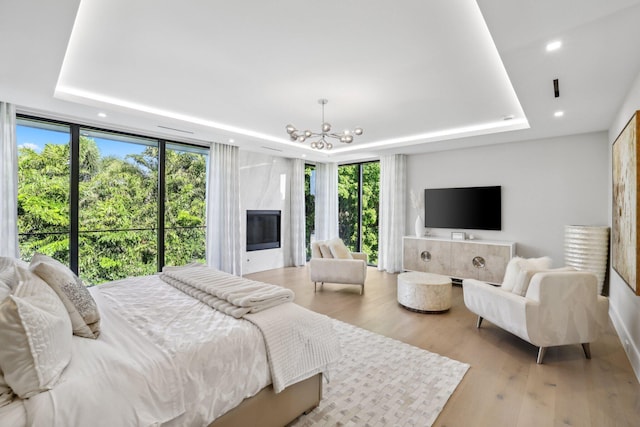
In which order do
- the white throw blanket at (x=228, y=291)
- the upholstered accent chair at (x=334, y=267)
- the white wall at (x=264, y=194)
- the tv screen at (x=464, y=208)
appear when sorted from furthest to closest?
the white wall at (x=264, y=194) → the tv screen at (x=464, y=208) → the upholstered accent chair at (x=334, y=267) → the white throw blanket at (x=228, y=291)

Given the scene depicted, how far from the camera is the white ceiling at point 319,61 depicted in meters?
1.97

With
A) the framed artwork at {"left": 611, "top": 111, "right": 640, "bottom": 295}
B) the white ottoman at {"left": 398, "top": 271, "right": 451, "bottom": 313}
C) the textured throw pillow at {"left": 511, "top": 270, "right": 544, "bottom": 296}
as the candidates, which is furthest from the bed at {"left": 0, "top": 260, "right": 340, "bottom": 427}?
the framed artwork at {"left": 611, "top": 111, "right": 640, "bottom": 295}

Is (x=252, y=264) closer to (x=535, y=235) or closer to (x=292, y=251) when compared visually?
(x=292, y=251)

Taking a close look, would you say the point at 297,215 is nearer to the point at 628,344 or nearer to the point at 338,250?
the point at 338,250

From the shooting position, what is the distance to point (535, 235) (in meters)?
4.98

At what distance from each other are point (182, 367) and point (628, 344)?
377cm

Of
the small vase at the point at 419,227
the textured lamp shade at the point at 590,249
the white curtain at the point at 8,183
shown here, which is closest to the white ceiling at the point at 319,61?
the white curtain at the point at 8,183

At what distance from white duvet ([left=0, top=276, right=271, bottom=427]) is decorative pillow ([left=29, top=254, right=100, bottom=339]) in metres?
0.07

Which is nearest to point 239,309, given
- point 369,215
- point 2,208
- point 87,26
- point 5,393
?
point 5,393

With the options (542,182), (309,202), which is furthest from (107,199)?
(542,182)

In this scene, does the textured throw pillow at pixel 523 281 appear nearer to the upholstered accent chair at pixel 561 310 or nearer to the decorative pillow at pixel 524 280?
the decorative pillow at pixel 524 280

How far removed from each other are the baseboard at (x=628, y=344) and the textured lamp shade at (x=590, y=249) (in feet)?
2.23

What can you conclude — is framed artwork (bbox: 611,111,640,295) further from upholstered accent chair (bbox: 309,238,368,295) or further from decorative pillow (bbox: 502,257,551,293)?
upholstered accent chair (bbox: 309,238,368,295)

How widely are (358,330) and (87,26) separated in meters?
3.64
